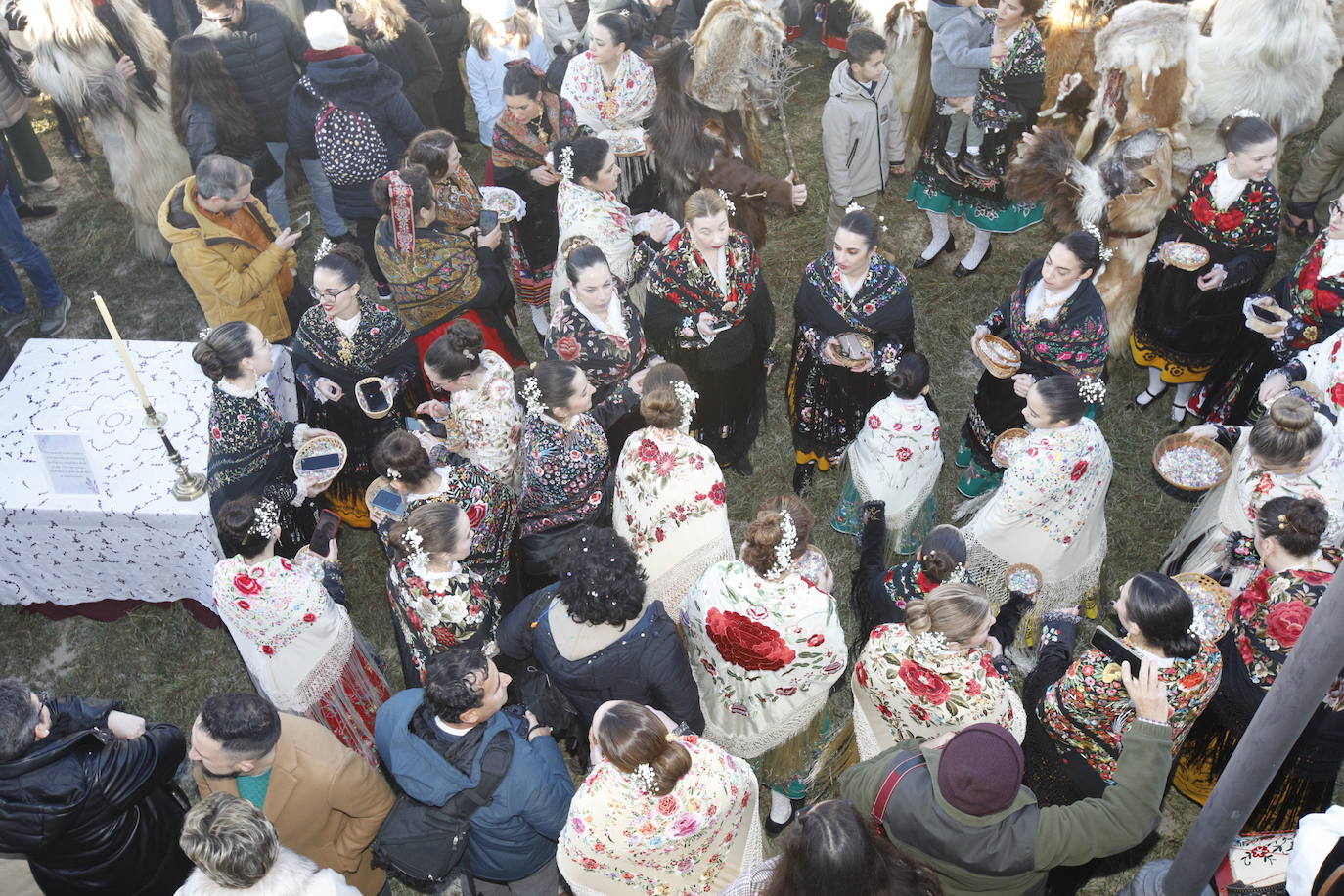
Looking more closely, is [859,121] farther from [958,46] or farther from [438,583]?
[438,583]

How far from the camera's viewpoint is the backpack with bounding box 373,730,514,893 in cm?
331

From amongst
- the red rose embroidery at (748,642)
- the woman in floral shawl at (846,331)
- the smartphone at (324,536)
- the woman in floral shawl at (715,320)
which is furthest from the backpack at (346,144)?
the red rose embroidery at (748,642)

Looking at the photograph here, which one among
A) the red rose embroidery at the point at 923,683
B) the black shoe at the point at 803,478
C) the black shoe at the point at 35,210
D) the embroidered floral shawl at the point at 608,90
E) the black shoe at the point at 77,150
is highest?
the embroidered floral shawl at the point at 608,90

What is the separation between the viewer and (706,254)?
537 cm

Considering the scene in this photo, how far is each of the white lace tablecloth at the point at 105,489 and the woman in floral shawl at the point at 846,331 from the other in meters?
3.26

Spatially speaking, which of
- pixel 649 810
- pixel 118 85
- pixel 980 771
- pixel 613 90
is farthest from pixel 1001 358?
pixel 118 85

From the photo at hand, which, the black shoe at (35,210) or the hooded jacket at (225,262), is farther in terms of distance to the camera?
the black shoe at (35,210)

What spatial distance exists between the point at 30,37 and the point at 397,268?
3390 millimetres

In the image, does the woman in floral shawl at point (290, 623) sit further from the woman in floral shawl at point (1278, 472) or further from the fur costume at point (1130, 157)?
the fur costume at point (1130, 157)

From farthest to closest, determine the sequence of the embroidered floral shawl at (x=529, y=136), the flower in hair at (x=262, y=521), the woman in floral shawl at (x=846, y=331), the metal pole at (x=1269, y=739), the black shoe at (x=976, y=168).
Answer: the black shoe at (x=976, y=168), the embroidered floral shawl at (x=529, y=136), the woman in floral shawl at (x=846, y=331), the flower in hair at (x=262, y=521), the metal pole at (x=1269, y=739)

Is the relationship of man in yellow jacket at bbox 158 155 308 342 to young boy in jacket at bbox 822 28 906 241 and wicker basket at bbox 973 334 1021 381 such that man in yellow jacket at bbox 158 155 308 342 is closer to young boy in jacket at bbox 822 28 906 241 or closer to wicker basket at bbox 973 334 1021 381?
young boy in jacket at bbox 822 28 906 241

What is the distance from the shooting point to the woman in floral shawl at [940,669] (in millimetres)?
3295

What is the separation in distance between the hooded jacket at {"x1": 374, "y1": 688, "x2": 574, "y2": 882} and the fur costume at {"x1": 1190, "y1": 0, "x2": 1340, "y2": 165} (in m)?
5.58

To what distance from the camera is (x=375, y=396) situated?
17.4 feet
